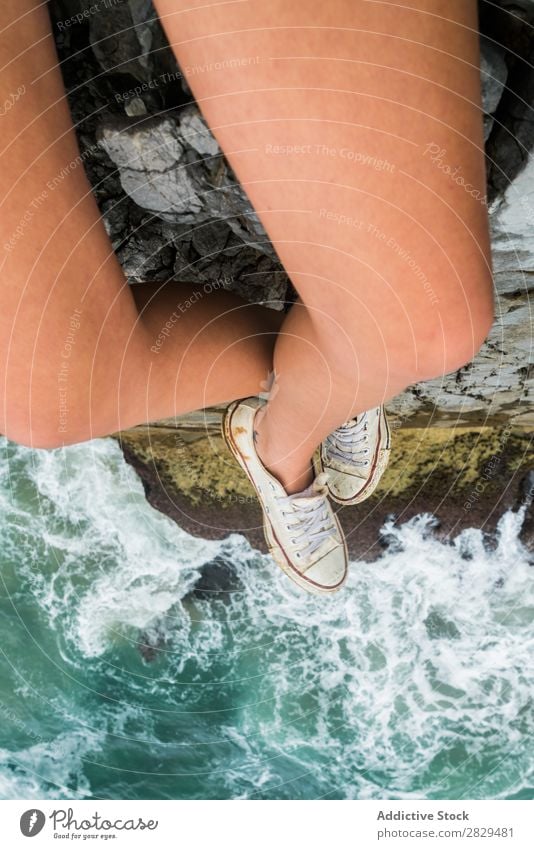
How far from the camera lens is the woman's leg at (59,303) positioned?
1.23ft

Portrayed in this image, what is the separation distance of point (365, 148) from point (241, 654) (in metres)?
0.98

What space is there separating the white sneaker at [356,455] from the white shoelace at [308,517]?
0.03m

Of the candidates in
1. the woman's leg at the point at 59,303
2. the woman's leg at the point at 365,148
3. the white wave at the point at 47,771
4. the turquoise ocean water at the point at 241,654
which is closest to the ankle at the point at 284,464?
the woman's leg at the point at 59,303

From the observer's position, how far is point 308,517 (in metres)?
0.72

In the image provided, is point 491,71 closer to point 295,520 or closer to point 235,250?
point 235,250

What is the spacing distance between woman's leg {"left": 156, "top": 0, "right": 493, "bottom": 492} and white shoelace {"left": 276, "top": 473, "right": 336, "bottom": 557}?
316 millimetres

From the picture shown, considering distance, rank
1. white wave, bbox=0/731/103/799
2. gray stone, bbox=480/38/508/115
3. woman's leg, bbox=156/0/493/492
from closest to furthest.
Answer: woman's leg, bbox=156/0/493/492 → gray stone, bbox=480/38/508/115 → white wave, bbox=0/731/103/799

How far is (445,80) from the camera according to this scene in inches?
12.7

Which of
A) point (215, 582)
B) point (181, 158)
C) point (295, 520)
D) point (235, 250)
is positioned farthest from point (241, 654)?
point (181, 158)

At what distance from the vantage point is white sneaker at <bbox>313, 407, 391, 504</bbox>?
737 millimetres

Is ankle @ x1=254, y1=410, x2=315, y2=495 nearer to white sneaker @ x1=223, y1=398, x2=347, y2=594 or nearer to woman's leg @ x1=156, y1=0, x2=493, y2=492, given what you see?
white sneaker @ x1=223, y1=398, x2=347, y2=594

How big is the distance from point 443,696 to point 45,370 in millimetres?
972

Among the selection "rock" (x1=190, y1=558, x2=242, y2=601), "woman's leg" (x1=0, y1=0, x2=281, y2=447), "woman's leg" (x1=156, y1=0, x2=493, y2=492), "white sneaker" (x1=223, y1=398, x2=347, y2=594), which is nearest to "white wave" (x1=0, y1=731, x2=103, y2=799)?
"rock" (x1=190, y1=558, x2=242, y2=601)

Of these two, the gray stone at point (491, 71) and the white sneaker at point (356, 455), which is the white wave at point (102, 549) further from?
the gray stone at point (491, 71)
